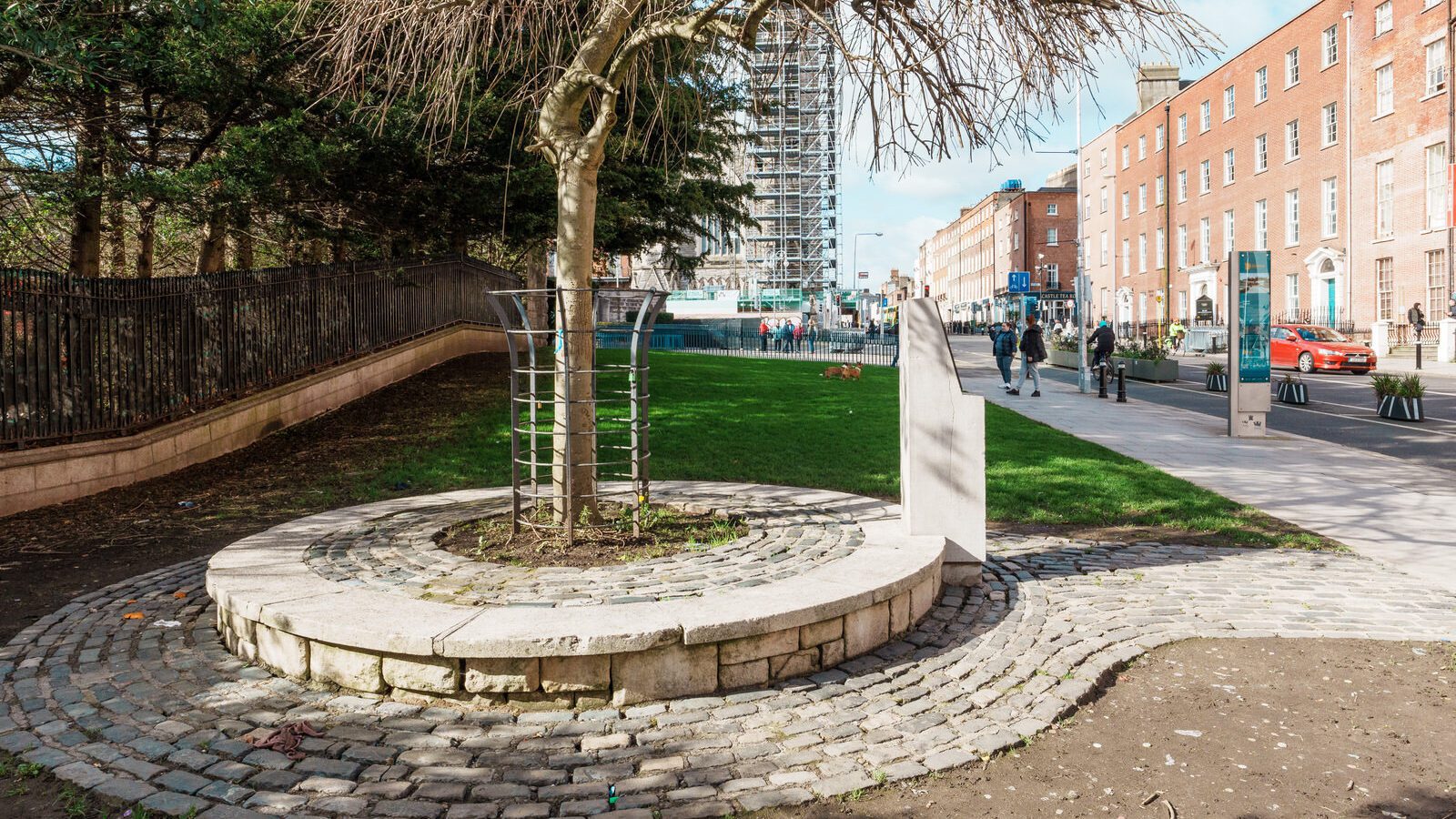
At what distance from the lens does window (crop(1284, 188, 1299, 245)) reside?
136 feet

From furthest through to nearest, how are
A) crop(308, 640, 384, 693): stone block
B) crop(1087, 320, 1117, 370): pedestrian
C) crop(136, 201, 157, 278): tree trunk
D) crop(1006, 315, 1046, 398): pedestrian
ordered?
1. crop(1087, 320, 1117, 370): pedestrian
2. crop(1006, 315, 1046, 398): pedestrian
3. crop(136, 201, 157, 278): tree trunk
4. crop(308, 640, 384, 693): stone block

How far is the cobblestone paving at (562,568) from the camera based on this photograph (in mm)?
5105

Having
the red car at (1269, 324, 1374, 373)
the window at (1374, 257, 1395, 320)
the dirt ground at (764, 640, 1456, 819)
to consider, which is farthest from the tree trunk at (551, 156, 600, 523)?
the window at (1374, 257, 1395, 320)

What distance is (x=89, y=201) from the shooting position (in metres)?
11.5

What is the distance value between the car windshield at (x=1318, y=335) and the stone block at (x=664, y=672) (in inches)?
1254

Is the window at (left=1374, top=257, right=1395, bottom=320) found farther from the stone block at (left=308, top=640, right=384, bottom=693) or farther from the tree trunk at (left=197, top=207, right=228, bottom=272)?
the stone block at (left=308, top=640, right=384, bottom=693)

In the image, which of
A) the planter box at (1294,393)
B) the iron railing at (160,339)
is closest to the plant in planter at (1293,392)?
the planter box at (1294,393)

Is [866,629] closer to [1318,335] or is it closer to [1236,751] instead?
[1236,751]

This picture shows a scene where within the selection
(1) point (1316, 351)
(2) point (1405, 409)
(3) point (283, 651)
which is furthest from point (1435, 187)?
(3) point (283, 651)

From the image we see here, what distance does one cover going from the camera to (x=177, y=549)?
7777 millimetres

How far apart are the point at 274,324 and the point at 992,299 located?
8763 cm

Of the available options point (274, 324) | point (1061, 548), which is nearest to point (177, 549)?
point (274, 324)

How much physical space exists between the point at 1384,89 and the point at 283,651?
43.4 metres

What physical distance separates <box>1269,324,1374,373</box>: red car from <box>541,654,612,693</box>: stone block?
28363 millimetres
